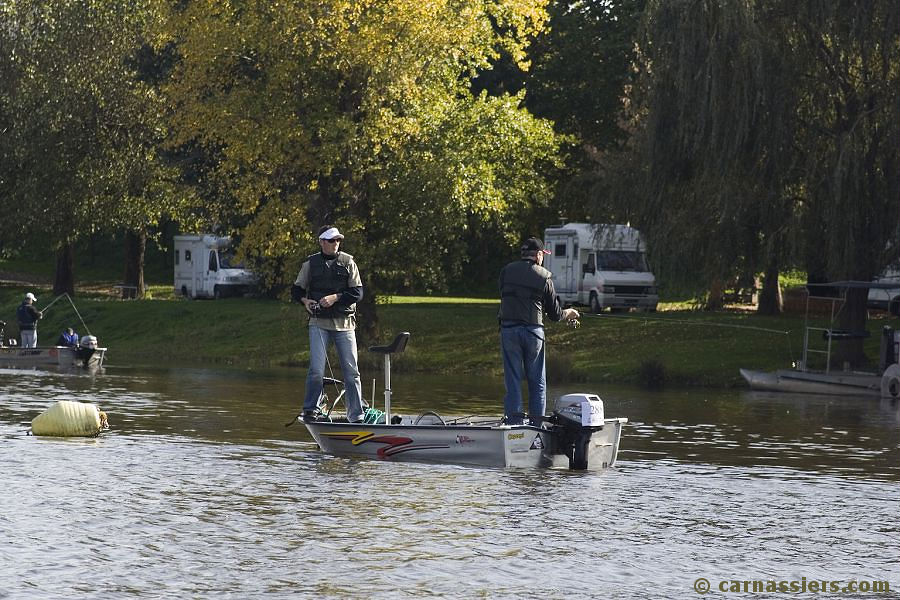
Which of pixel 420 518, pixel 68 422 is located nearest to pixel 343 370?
pixel 68 422

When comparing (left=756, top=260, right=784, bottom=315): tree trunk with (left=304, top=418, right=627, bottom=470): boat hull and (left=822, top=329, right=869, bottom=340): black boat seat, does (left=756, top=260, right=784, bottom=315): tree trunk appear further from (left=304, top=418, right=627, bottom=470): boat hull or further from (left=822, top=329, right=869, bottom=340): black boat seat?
(left=304, top=418, right=627, bottom=470): boat hull

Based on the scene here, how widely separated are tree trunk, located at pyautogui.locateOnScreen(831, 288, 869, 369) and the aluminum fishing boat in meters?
21.1

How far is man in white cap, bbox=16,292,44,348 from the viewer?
40781 millimetres

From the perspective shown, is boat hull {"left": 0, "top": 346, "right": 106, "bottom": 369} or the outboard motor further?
boat hull {"left": 0, "top": 346, "right": 106, "bottom": 369}

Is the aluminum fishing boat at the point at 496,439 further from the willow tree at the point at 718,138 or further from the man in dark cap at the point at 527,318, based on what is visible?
the willow tree at the point at 718,138

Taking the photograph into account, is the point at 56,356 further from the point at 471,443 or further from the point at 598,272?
the point at 471,443

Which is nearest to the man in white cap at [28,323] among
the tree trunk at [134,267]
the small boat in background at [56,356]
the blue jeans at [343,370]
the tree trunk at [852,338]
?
the small boat in background at [56,356]

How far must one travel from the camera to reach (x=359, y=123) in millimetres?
40938

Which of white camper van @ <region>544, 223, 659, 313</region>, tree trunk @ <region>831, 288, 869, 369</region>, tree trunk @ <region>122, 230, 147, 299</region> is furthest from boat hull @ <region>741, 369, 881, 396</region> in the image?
tree trunk @ <region>122, 230, 147, 299</region>

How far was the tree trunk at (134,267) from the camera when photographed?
64250 mm

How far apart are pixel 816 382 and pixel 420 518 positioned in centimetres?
2231

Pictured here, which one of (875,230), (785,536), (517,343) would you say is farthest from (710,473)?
(875,230)

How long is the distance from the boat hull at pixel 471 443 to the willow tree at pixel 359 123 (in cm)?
2237

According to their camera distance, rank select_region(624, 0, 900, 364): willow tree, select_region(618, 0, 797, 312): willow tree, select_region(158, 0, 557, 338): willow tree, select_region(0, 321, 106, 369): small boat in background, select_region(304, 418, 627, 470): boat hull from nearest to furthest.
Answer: select_region(304, 418, 627, 470): boat hull, select_region(624, 0, 900, 364): willow tree, select_region(618, 0, 797, 312): willow tree, select_region(0, 321, 106, 369): small boat in background, select_region(158, 0, 557, 338): willow tree
